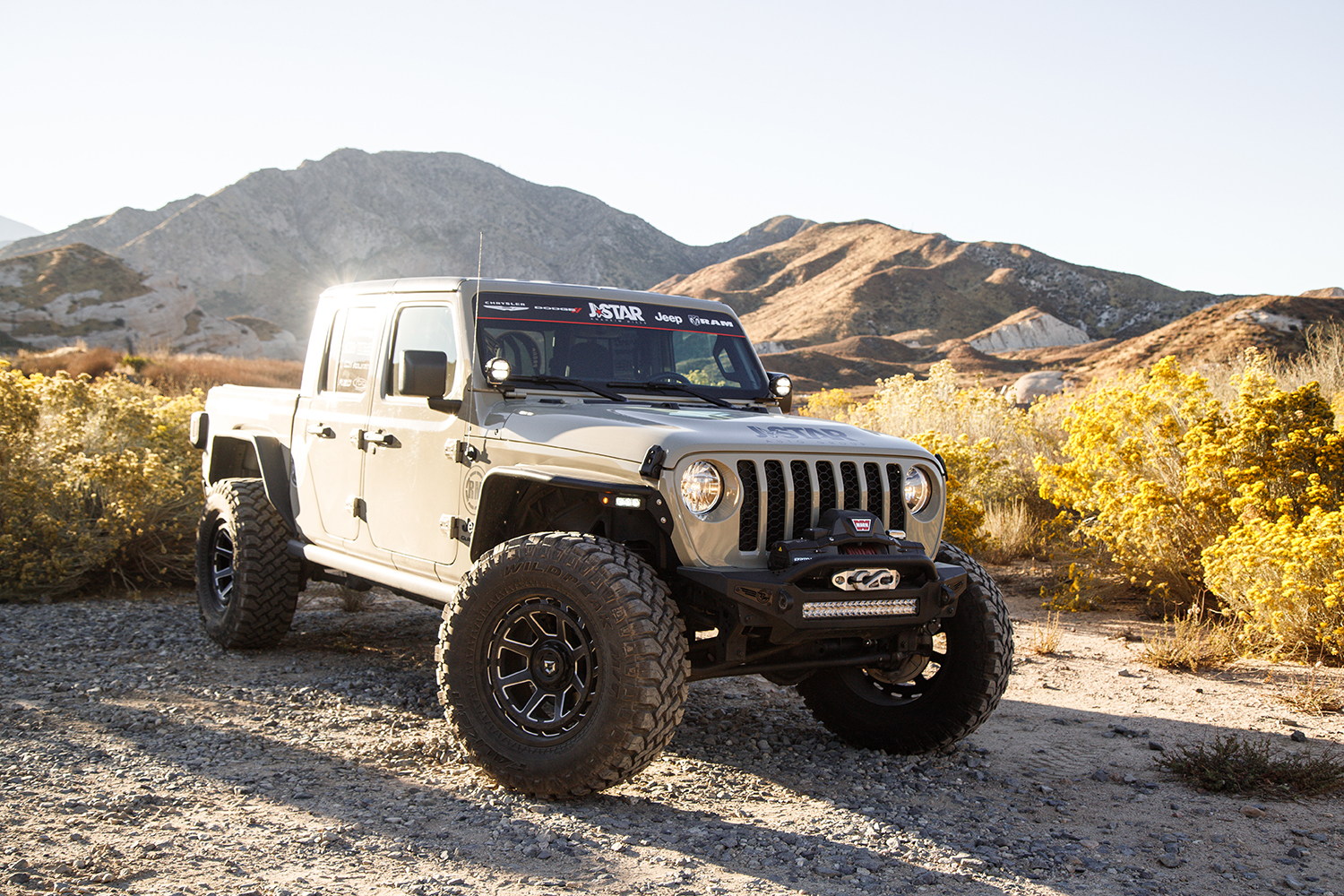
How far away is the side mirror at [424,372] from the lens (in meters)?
4.85

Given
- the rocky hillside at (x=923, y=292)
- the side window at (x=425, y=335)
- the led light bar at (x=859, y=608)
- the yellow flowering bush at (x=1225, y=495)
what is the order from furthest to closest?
the rocky hillside at (x=923, y=292), the yellow flowering bush at (x=1225, y=495), the side window at (x=425, y=335), the led light bar at (x=859, y=608)

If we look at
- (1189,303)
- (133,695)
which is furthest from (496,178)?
(133,695)

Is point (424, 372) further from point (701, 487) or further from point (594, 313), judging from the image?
point (701, 487)

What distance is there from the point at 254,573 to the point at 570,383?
8.92 ft

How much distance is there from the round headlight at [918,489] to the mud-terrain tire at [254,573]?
3.94m

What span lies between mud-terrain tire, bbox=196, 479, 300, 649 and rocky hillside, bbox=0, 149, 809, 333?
86.7 m

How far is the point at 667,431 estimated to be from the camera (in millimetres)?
4191

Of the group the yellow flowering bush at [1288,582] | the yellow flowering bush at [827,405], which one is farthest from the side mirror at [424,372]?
the yellow flowering bush at [827,405]

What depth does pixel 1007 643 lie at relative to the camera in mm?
4965

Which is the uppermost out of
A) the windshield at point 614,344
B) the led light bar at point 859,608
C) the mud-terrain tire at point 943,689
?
the windshield at point 614,344

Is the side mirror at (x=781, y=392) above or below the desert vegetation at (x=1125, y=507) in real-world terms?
above

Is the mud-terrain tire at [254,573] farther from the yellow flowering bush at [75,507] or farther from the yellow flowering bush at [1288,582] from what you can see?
the yellow flowering bush at [1288,582]

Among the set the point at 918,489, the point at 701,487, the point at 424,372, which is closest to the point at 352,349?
the point at 424,372

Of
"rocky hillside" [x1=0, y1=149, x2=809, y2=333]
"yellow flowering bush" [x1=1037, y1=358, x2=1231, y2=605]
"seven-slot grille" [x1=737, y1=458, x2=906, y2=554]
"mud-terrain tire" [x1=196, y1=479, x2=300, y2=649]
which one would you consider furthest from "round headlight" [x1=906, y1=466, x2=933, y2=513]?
"rocky hillside" [x1=0, y1=149, x2=809, y2=333]
